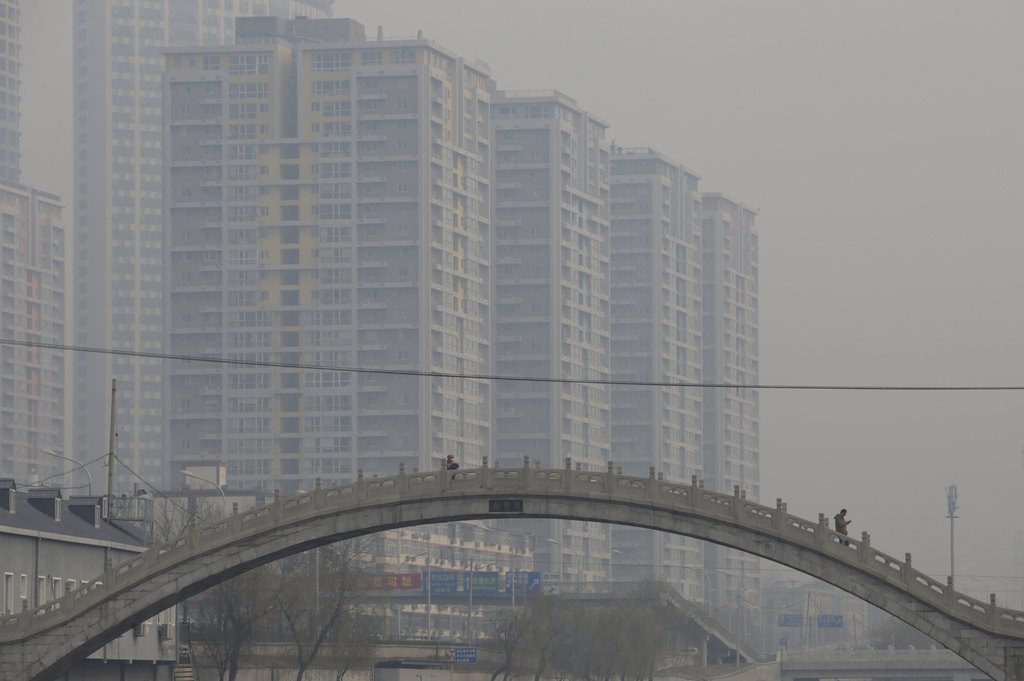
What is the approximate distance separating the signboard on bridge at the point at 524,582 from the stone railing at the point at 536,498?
284 feet

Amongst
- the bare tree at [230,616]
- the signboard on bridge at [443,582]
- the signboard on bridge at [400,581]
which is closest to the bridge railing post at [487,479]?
the bare tree at [230,616]

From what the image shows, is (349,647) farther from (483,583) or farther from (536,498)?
(483,583)

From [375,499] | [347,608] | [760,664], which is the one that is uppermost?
[375,499]

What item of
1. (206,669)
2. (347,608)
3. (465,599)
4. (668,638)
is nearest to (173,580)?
(206,669)

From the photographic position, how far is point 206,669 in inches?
4085

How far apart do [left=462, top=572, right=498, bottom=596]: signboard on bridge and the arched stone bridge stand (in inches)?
3450

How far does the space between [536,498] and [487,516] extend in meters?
2.31

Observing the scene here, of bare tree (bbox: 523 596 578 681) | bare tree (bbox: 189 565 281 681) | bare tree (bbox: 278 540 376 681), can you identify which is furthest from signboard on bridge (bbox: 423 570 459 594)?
bare tree (bbox: 189 565 281 681)

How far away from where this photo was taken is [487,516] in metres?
70.4

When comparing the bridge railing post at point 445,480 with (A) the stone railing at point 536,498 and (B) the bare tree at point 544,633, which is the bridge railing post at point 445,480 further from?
(B) the bare tree at point 544,633

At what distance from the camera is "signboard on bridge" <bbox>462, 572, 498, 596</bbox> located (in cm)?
15900

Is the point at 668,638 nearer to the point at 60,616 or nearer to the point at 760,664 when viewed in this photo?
the point at 760,664

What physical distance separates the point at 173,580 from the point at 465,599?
4262 inches

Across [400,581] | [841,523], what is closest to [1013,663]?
[841,523]
